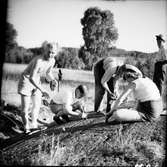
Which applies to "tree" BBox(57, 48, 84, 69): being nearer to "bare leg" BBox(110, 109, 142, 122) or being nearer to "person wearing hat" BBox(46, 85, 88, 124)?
"person wearing hat" BBox(46, 85, 88, 124)

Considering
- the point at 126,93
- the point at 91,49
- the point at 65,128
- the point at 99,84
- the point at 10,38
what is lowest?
the point at 65,128

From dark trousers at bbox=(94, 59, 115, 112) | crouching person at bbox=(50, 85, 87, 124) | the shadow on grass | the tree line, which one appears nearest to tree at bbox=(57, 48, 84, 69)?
the tree line

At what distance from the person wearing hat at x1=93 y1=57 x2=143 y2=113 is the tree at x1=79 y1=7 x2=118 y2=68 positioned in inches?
4.3

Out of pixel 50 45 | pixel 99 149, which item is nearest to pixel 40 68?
pixel 50 45

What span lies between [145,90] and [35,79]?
4.53 ft

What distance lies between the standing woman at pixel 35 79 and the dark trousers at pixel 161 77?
129cm

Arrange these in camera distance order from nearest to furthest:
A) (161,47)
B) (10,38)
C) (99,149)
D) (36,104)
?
(99,149), (161,47), (36,104), (10,38)

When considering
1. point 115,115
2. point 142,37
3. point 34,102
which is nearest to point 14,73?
point 34,102

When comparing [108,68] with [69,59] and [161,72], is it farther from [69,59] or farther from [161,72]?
[161,72]

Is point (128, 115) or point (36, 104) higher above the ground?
point (36, 104)

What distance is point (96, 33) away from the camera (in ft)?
12.0

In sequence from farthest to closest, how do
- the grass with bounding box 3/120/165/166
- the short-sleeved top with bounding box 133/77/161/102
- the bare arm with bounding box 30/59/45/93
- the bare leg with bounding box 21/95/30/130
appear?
the bare leg with bounding box 21/95/30/130, the bare arm with bounding box 30/59/45/93, the short-sleeved top with bounding box 133/77/161/102, the grass with bounding box 3/120/165/166

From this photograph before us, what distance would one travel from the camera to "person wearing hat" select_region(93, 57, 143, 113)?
351 centimetres

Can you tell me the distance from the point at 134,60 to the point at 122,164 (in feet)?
4.18
